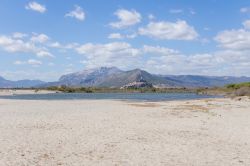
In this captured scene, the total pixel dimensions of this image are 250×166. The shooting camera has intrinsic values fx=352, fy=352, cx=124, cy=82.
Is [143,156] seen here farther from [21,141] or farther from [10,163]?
[21,141]

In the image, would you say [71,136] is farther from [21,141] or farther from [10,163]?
[10,163]

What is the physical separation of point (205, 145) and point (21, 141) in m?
10.5

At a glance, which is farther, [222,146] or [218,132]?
[218,132]

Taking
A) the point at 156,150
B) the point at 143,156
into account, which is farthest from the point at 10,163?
the point at 156,150

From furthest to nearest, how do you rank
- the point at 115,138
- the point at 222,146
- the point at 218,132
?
the point at 218,132 → the point at 115,138 → the point at 222,146

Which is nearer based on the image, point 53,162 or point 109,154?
point 53,162

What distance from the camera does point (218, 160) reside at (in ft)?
52.7

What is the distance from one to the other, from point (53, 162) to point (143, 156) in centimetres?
430

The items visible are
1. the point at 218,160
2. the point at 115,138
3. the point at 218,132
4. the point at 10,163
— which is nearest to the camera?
the point at 10,163

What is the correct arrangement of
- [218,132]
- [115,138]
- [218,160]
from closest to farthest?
[218,160]
[115,138]
[218,132]

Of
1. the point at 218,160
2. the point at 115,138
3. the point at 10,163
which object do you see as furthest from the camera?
the point at 115,138

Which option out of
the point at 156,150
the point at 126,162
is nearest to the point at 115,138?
the point at 156,150

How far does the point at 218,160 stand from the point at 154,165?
3.18m

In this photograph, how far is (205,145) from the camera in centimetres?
1989
